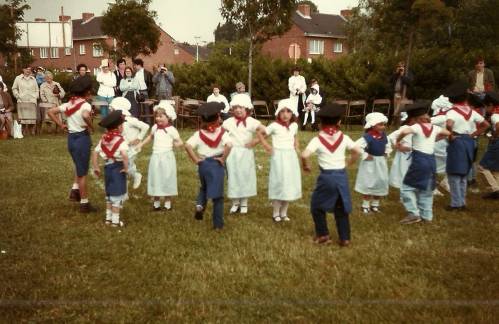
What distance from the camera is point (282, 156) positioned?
8.30 m

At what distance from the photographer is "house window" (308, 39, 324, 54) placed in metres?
63.1

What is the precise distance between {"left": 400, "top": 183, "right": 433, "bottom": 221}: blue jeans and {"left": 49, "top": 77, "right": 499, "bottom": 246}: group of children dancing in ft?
0.05

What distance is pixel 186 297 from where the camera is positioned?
5.38 meters

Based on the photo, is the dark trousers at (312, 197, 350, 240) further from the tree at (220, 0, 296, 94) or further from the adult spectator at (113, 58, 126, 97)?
the tree at (220, 0, 296, 94)

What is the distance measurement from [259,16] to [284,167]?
51.9ft

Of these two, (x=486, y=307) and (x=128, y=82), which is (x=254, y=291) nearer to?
(x=486, y=307)

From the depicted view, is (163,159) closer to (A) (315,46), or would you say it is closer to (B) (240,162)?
(B) (240,162)

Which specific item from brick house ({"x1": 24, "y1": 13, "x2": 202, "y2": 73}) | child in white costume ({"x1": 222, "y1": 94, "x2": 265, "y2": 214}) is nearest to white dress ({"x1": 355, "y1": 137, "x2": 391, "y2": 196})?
child in white costume ({"x1": 222, "y1": 94, "x2": 265, "y2": 214})

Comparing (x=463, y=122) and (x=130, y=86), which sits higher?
(x=130, y=86)

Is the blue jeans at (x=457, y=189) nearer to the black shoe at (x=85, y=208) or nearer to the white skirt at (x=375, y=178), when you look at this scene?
the white skirt at (x=375, y=178)

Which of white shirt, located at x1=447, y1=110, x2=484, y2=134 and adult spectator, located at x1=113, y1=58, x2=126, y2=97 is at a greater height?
adult spectator, located at x1=113, y1=58, x2=126, y2=97

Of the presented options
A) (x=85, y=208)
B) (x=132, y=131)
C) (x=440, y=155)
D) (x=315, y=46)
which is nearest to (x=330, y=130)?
(x=85, y=208)

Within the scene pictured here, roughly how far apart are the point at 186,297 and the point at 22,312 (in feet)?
4.90

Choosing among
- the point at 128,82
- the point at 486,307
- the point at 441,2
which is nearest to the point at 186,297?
the point at 486,307
